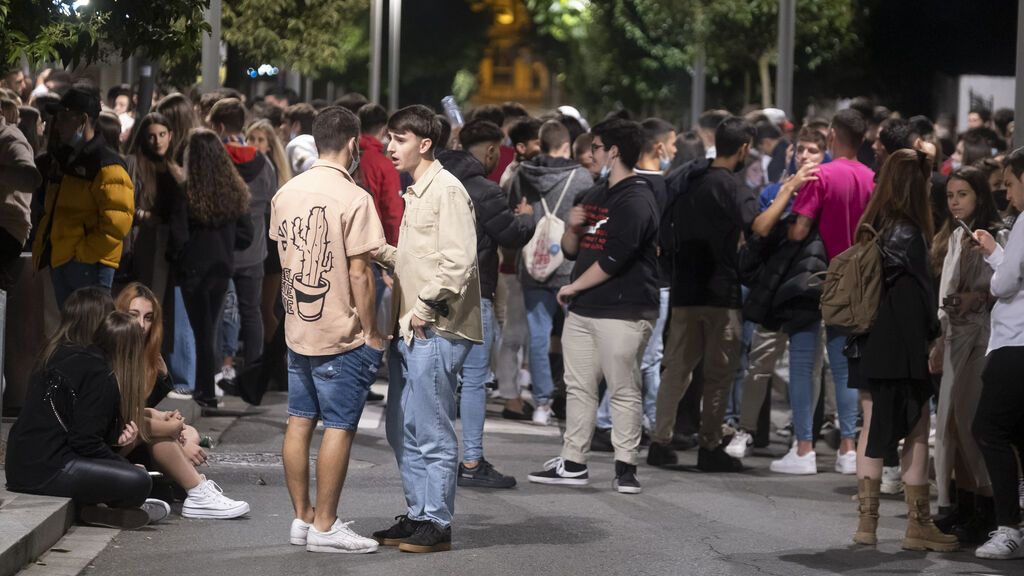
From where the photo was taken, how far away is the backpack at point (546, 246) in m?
12.2

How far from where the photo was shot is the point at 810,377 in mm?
11047

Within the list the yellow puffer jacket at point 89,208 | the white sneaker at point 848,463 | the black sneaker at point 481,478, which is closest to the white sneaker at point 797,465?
the white sneaker at point 848,463

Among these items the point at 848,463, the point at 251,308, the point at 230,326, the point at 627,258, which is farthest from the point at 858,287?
the point at 230,326

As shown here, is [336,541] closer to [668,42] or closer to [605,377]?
[605,377]

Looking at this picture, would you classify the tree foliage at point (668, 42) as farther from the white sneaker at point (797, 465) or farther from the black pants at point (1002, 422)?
the black pants at point (1002, 422)

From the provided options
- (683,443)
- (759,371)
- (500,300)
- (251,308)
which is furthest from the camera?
(500,300)

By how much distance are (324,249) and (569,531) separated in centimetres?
199

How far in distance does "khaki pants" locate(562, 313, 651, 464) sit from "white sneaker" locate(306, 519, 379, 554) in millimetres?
2343

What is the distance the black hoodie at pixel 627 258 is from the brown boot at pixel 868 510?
6.34 feet

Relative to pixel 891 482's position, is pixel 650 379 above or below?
above

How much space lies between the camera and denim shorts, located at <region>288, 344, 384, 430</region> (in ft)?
25.7

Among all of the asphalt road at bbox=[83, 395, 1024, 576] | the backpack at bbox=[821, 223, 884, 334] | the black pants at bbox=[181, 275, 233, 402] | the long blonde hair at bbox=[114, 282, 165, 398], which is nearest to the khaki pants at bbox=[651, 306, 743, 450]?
the asphalt road at bbox=[83, 395, 1024, 576]

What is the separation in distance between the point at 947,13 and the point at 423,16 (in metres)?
37.6

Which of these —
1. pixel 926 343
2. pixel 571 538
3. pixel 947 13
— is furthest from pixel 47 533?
pixel 947 13
